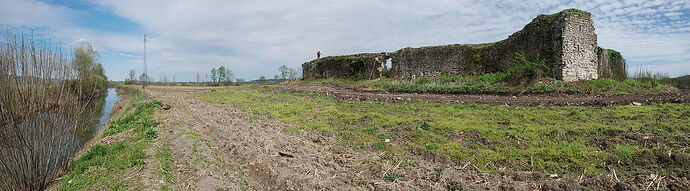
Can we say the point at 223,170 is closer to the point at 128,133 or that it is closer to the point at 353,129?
the point at 353,129

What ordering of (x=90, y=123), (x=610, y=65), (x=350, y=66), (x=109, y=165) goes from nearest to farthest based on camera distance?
(x=109, y=165)
(x=90, y=123)
(x=610, y=65)
(x=350, y=66)

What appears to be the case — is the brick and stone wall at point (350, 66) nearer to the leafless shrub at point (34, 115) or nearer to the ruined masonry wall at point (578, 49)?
the ruined masonry wall at point (578, 49)

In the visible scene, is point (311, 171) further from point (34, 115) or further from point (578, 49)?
point (578, 49)

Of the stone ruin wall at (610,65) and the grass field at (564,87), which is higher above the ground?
the stone ruin wall at (610,65)

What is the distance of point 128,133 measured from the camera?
927cm

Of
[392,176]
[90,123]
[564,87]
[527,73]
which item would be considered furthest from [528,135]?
[90,123]

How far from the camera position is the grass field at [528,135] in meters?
5.57

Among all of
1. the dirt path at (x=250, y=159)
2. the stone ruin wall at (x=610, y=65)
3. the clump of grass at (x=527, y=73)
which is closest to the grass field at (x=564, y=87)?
the clump of grass at (x=527, y=73)

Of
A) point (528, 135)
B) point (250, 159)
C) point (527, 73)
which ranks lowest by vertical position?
point (250, 159)

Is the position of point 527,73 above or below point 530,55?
below

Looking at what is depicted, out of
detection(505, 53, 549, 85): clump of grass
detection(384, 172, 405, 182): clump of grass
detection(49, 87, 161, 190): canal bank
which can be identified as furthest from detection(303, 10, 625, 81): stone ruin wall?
detection(49, 87, 161, 190): canal bank

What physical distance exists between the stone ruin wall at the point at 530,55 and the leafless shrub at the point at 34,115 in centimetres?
1844

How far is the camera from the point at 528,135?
24.0 feet

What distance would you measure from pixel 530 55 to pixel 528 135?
538 inches
